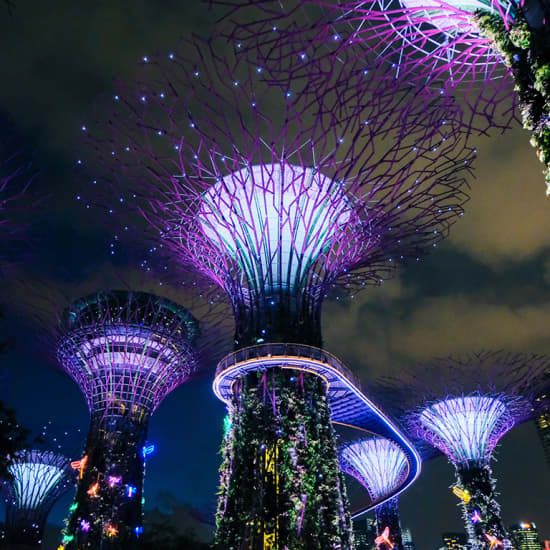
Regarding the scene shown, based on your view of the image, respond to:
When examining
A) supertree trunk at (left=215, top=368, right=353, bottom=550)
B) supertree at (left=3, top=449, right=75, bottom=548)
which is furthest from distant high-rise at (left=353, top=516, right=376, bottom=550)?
supertree trunk at (left=215, top=368, right=353, bottom=550)

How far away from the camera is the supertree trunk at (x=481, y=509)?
114 ft

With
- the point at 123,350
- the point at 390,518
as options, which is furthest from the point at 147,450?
the point at 390,518

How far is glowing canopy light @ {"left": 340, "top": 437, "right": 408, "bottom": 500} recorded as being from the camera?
156 feet

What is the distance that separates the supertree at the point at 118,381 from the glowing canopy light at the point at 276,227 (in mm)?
13662

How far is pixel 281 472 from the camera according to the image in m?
19.1

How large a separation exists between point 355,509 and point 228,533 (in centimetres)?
3494

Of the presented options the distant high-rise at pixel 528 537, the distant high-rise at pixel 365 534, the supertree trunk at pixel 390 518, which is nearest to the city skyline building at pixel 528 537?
the distant high-rise at pixel 528 537

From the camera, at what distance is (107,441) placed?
Result: 31516 mm

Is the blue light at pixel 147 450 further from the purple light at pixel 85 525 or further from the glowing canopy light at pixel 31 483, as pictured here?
the glowing canopy light at pixel 31 483

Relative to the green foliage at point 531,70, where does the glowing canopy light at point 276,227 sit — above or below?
above

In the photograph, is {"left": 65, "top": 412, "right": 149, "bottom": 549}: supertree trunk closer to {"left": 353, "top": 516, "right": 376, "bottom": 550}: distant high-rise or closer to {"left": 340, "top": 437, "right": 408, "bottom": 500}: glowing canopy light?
{"left": 340, "top": 437, "right": 408, "bottom": 500}: glowing canopy light

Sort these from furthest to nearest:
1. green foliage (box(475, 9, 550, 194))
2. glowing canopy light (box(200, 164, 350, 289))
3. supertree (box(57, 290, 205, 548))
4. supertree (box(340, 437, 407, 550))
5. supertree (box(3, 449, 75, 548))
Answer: supertree (box(3, 449, 75, 548)) < supertree (box(340, 437, 407, 550)) < supertree (box(57, 290, 205, 548)) < glowing canopy light (box(200, 164, 350, 289)) < green foliage (box(475, 9, 550, 194))

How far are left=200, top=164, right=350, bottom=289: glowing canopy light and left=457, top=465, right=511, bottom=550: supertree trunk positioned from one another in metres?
23.5

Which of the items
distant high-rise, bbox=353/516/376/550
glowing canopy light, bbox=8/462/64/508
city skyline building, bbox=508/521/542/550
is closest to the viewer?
glowing canopy light, bbox=8/462/64/508
